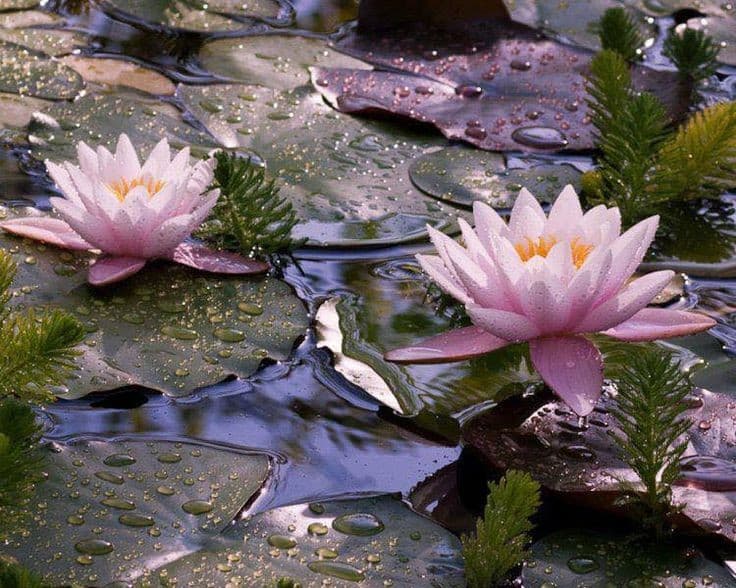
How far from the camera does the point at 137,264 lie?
6.75 feet

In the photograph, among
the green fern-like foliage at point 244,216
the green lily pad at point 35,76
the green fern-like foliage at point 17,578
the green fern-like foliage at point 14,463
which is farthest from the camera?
the green lily pad at point 35,76

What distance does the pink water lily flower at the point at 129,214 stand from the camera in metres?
2.00

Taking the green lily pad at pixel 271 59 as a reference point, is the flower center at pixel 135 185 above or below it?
above

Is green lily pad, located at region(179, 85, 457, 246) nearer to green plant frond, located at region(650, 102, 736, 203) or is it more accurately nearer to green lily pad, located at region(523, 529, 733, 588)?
green plant frond, located at region(650, 102, 736, 203)

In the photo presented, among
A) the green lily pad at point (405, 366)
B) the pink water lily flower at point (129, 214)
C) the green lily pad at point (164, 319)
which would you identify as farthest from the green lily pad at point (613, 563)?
the pink water lily flower at point (129, 214)

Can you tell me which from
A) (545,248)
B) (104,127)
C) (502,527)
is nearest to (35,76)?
(104,127)

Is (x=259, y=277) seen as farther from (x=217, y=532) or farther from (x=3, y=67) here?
(x=3, y=67)

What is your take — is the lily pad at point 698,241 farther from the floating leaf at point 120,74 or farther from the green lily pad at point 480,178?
the floating leaf at point 120,74

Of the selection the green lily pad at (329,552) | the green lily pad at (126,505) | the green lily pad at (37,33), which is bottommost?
the green lily pad at (126,505)

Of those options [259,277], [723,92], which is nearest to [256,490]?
[259,277]

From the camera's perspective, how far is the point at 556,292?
168cm

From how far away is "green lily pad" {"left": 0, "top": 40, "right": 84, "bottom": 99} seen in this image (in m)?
2.80

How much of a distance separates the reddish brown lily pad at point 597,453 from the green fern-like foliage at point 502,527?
18cm

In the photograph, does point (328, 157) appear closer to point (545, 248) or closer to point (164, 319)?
point (164, 319)
